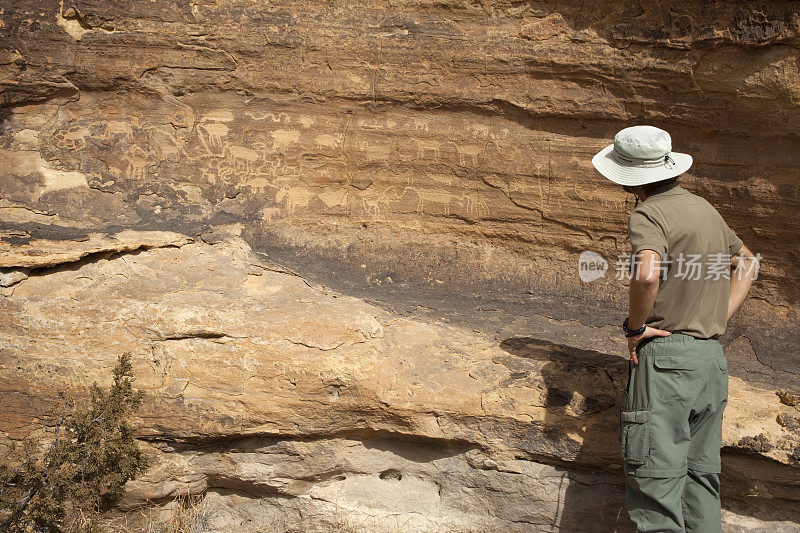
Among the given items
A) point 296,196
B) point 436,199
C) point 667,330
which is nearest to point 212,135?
point 296,196

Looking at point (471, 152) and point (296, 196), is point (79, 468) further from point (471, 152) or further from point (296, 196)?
point (471, 152)

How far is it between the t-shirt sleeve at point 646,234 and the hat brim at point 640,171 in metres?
0.14

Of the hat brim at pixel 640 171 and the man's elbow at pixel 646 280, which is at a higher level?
the hat brim at pixel 640 171

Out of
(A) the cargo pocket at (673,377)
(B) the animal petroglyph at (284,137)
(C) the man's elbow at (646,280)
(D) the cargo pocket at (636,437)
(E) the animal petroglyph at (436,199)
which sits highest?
(B) the animal petroglyph at (284,137)

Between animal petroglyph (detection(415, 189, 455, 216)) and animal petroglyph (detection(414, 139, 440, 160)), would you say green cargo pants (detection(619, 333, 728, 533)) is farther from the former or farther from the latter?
animal petroglyph (detection(414, 139, 440, 160))

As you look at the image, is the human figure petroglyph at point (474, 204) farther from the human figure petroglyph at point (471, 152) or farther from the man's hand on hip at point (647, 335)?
the man's hand on hip at point (647, 335)

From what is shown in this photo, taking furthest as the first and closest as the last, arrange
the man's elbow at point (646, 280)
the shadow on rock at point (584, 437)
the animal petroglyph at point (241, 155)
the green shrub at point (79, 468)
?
the animal petroglyph at point (241, 155), the shadow on rock at point (584, 437), the green shrub at point (79, 468), the man's elbow at point (646, 280)

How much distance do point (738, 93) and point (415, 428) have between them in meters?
2.47

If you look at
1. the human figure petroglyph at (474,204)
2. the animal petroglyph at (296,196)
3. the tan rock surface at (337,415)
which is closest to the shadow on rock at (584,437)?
the tan rock surface at (337,415)

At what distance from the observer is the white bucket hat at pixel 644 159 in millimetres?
2568

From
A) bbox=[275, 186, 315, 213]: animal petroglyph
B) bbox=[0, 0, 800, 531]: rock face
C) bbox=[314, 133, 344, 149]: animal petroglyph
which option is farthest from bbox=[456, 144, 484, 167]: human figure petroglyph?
bbox=[275, 186, 315, 213]: animal petroglyph

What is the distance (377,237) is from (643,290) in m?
2.10

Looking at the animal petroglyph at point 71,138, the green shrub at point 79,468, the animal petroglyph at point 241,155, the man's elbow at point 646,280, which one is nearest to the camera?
the man's elbow at point 646,280

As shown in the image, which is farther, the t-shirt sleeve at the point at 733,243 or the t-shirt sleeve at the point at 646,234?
the t-shirt sleeve at the point at 733,243
